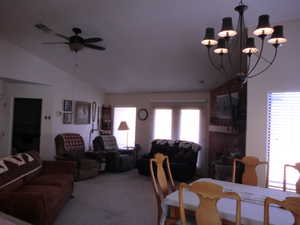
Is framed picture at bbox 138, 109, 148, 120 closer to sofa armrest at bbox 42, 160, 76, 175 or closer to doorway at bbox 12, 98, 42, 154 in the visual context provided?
doorway at bbox 12, 98, 42, 154

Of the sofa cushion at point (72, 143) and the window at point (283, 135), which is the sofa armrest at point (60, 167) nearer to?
the sofa cushion at point (72, 143)

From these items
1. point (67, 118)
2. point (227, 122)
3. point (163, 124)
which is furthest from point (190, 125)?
point (67, 118)

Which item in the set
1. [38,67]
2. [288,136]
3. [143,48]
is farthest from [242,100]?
[38,67]

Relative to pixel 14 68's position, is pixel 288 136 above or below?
below

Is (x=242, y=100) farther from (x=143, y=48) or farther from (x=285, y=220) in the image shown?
(x=285, y=220)

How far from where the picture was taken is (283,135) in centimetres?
303

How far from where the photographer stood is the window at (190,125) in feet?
20.2

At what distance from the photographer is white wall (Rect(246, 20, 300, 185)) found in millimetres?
2949

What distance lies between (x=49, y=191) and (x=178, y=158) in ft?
11.1

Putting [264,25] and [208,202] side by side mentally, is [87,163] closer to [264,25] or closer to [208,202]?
→ [208,202]

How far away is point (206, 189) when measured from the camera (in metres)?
1.55

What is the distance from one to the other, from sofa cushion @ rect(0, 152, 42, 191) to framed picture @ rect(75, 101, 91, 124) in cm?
296

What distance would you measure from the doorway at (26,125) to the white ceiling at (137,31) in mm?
1933

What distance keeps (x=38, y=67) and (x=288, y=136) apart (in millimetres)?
5511
